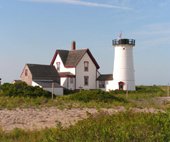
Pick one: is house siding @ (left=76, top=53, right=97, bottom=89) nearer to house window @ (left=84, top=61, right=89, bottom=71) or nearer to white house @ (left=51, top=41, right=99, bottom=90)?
white house @ (left=51, top=41, right=99, bottom=90)

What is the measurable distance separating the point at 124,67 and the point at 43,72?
986cm

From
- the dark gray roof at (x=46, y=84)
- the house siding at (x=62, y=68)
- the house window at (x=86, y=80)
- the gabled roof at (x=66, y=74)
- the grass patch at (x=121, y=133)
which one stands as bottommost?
the grass patch at (x=121, y=133)

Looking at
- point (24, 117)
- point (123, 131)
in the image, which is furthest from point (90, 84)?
point (123, 131)

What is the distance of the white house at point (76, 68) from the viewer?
4906cm

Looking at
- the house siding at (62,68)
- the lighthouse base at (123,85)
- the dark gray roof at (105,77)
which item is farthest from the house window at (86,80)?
the lighthouse base at (123,85)

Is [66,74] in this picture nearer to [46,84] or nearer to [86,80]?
[86,80]

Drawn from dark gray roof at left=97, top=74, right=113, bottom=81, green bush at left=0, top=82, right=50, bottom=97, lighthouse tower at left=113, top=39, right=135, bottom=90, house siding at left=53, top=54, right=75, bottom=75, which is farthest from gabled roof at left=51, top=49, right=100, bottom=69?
green bush at left=0, top=82, right=50, bottom=97

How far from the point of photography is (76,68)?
49.6 meters

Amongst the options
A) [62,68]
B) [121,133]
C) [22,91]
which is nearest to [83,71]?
[62,68]

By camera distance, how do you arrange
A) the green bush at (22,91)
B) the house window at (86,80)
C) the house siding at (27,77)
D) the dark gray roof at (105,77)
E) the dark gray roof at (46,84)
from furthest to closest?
the dark gray roof at (105,77), the house window at (86,80), the house siding at (27,77), the dark gray roof at (46,84), the green bush at (22,91)

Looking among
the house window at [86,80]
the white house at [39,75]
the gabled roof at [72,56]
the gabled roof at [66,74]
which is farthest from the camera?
the house window at [86,80]

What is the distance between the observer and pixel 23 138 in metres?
9.85

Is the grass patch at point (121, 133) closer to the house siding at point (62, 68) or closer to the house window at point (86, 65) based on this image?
the house siding at point (62, 68)

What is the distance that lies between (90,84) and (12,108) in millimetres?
31530
